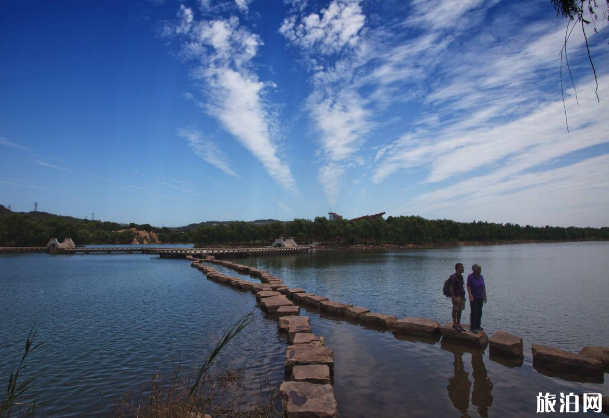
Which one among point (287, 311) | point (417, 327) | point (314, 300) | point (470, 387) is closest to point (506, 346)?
point (470, 387)

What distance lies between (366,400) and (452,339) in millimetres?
5252

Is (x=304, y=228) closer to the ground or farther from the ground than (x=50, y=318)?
farther from the ground

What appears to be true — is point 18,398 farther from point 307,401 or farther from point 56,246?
point 56,246

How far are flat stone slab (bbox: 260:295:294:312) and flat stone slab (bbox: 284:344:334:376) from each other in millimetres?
6135

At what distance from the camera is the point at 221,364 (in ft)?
29.6

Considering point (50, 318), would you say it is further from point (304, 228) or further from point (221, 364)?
point (304, 228)

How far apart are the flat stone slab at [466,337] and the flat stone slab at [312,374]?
17.3 ft

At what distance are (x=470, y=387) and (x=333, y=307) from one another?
25.7 feet

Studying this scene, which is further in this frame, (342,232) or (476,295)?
(342,232)

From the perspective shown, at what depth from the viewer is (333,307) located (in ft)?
48.9

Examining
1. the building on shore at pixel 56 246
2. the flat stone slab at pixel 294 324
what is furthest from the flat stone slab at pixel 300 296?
the building on shore at pixel 56 246

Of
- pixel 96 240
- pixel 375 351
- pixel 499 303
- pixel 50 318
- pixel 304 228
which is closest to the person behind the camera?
pixel 375 351

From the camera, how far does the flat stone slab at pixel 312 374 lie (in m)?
7.06

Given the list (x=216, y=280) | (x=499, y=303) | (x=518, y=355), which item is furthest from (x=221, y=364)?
(x=216, y=280)
